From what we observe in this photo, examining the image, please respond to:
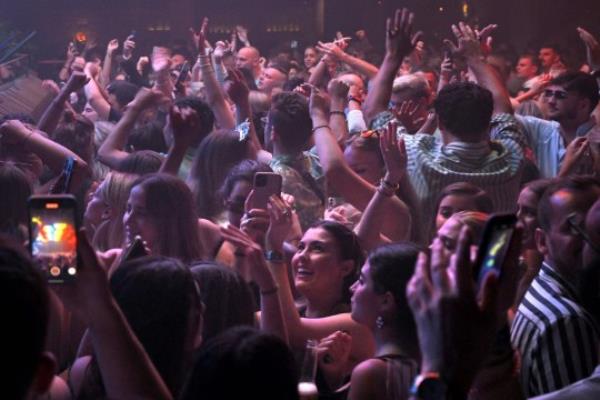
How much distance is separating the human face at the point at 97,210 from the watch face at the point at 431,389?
3073 mm

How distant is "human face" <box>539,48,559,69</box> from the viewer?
11766mm

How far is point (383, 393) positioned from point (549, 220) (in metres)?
1.18

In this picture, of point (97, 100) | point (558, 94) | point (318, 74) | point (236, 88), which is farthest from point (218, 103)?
point (97, 100)

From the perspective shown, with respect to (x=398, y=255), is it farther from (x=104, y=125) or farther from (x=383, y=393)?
(x=104, y=125)

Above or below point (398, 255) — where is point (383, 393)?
below

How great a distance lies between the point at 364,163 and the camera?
5352mm

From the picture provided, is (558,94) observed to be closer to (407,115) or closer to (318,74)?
(407,115)

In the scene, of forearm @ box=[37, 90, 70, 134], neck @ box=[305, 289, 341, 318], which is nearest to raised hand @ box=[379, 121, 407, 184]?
neck @ box=[305, 289, 341, 318]

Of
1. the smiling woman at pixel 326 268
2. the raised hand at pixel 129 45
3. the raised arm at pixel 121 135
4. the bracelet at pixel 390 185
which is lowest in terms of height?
the smiling woman at pixel 326 268

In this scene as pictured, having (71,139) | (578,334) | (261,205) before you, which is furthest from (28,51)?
(578,334)

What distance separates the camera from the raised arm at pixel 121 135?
5781mm

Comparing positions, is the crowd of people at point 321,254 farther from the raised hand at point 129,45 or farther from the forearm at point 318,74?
the raised hand at point 129,45

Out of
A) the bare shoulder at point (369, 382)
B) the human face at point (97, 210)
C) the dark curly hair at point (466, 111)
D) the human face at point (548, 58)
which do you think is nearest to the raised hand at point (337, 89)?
the dark curly hair at point (466, 111)

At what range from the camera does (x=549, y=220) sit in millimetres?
3895
